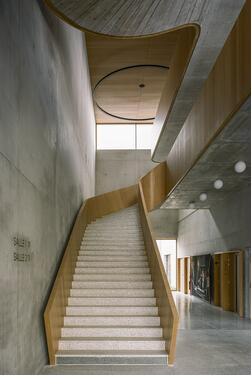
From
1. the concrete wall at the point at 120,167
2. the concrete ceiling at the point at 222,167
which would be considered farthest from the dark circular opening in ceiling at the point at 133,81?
the concrete ceiling at the point at 222,167

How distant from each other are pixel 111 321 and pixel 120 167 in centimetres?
1309

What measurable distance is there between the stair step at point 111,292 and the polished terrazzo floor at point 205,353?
3.54 ft

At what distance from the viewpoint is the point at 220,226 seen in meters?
13.4

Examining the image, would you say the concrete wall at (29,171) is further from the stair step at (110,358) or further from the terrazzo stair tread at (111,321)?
the terrazzo stair tread at (111,321)

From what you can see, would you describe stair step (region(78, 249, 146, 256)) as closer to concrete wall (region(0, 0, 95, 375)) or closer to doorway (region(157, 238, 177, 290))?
concrete wall (region(0, 0, 95, 375))

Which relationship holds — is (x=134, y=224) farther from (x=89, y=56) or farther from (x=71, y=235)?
(x=89, y=56)

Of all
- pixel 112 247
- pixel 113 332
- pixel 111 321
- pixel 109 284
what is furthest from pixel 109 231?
pixel 113 332

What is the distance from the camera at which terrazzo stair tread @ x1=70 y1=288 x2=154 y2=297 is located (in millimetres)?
7113

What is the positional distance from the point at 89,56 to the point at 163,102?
3.39m

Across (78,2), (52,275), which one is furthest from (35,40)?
(52,275)

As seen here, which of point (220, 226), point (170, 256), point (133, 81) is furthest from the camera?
point (170, 256)

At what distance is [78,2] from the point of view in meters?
3.95

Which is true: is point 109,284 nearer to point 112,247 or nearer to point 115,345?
point 115,345

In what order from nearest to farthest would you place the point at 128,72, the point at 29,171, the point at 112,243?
the point at 29,171 < the point at 112,243 < the point at 128,72
